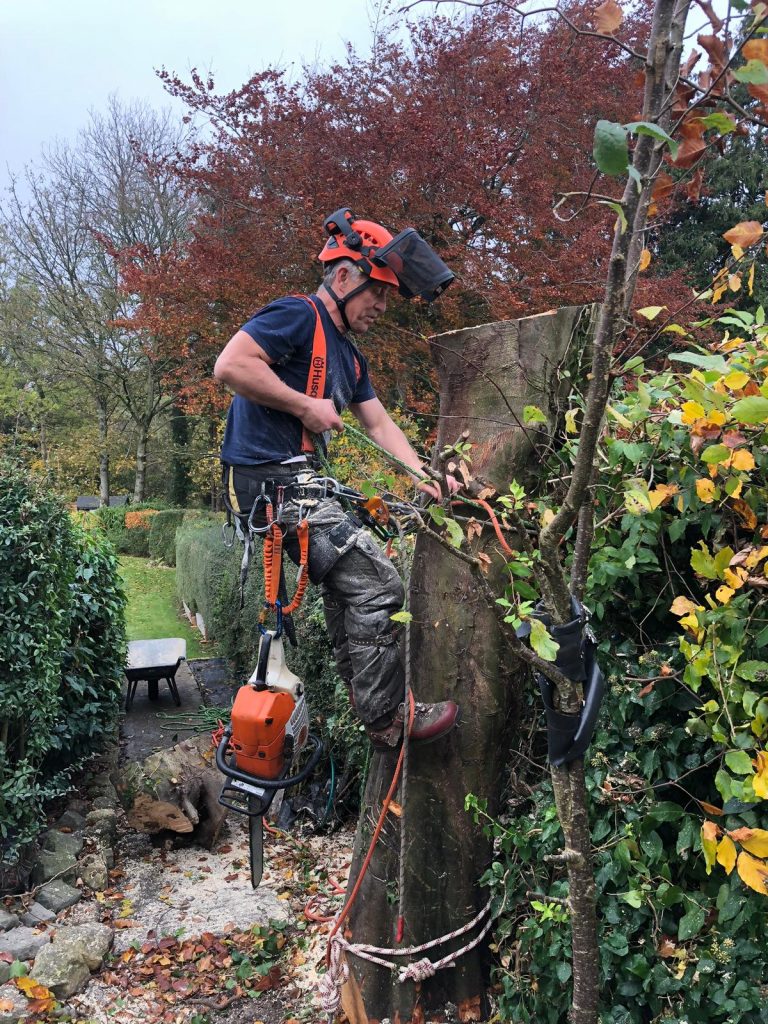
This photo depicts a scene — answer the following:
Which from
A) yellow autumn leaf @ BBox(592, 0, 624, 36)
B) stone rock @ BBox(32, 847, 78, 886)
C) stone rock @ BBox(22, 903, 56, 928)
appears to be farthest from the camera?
stone rock @ BBox(32, 847, 78, 886)

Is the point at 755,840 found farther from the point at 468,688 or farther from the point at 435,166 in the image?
the point at 435,166

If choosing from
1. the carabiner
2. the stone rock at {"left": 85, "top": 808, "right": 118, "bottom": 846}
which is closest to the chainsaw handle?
the carabiner

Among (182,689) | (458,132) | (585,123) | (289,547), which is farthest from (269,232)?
(289,547)

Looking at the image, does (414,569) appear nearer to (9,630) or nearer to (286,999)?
(286,999)

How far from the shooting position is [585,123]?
8.42m

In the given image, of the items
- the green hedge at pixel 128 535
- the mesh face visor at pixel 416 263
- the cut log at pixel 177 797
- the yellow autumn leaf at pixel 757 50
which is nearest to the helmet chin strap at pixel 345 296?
the mesh face visor at pixel 416 263

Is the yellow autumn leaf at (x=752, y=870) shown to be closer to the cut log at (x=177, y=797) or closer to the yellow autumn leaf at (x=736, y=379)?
the yellow autumn leaf at (x=736, y=379)

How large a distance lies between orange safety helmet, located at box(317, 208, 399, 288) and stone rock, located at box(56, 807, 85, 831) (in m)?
3.53

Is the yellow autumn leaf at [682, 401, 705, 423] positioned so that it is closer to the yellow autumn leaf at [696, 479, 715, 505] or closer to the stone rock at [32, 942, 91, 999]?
the yellow autumn leaf at [696, 479, 715, 505]

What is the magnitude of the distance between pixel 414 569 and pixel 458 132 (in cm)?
680

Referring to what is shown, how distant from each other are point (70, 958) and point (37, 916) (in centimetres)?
54

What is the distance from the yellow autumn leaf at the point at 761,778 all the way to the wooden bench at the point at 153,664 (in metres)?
5.58

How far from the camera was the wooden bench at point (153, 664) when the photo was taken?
6.43 metres

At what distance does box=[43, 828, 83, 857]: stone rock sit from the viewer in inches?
156
